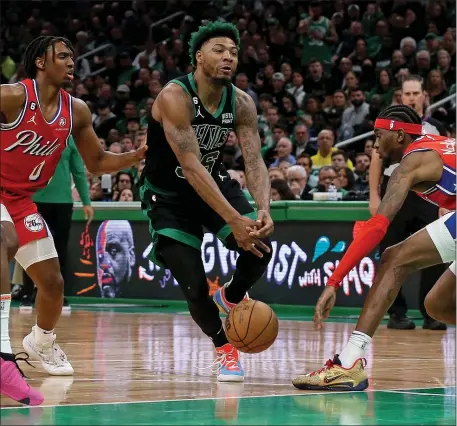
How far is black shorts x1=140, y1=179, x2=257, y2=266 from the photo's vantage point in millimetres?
7875

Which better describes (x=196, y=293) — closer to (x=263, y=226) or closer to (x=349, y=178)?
(x=263, y=226)

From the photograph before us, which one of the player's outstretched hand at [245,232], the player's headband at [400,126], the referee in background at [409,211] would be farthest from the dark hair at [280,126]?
the player's outstretched hand at [245,232]

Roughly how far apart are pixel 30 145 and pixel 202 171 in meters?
1.20

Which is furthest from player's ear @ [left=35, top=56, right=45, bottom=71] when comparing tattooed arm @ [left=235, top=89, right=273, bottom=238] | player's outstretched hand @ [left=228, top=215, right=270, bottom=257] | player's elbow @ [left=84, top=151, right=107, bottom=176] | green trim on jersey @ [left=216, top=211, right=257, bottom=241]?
player's outstretched hand @ [left=228, top=215, right=270, bottom=257]

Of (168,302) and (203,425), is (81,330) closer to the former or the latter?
(168,302)

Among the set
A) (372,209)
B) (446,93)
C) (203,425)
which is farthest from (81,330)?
(446,93)

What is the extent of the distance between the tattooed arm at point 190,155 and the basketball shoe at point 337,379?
2.84 ft

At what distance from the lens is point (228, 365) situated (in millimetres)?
7656

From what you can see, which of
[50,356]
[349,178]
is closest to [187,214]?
[50,356]

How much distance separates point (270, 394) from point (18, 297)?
961cm

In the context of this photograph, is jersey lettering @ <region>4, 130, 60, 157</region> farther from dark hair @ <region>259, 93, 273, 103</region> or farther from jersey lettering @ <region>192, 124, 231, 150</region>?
dark hair @ <region>259, 93, 273, 103</region>

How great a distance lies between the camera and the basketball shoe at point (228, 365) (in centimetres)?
756

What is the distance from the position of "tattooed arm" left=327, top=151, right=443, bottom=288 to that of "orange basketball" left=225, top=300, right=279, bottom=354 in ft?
2.23

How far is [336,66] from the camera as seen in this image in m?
19.2
